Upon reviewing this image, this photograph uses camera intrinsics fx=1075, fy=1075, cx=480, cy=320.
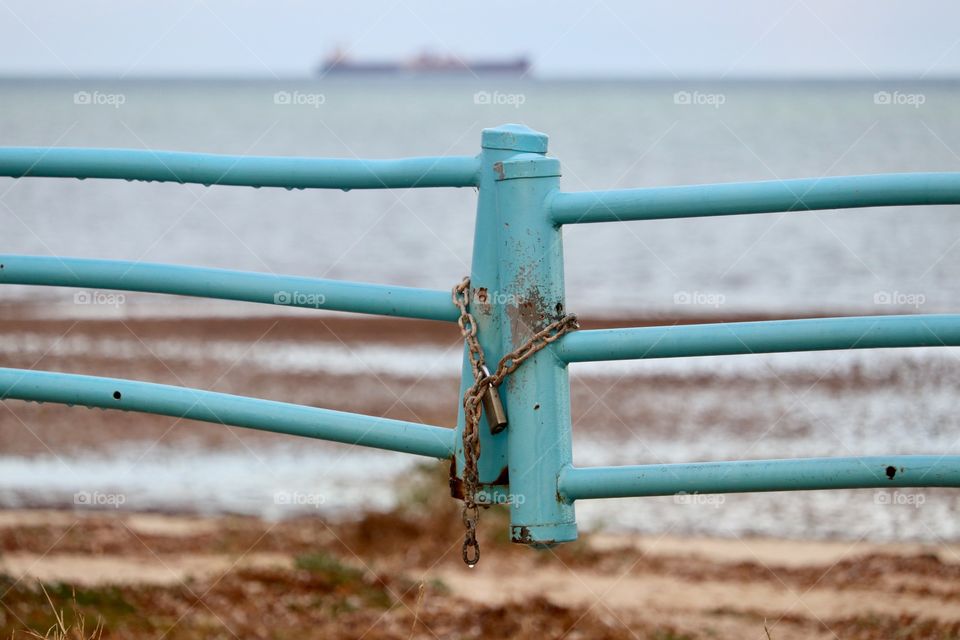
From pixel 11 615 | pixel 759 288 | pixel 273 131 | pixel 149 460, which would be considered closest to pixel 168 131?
pixel 273 131

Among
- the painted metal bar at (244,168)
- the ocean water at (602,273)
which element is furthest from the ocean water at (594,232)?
the painted metal bar at (244,168)

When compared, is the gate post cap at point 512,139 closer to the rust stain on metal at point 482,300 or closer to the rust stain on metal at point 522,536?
the rust stain on metal at point 482,300

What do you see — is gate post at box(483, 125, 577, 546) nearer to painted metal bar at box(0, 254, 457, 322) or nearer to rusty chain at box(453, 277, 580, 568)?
rusty chain at box(453, 277, 580, 568)

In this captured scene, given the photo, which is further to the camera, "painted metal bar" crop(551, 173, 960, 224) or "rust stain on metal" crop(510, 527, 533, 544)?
"rust stain on metal" crop(510, 527, 533, 544)

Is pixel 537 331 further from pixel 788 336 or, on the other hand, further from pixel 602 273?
pixel 602 273

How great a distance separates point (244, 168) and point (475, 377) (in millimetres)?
687

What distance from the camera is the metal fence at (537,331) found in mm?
1994

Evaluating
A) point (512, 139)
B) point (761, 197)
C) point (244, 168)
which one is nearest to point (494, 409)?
point (512, 139)

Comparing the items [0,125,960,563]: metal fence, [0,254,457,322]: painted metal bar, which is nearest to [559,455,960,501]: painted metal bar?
[0,125,960,563]: metal fence

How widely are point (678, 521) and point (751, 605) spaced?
165 centimetres

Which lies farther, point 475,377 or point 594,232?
point 594,232

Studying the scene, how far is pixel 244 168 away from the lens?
2.30 m

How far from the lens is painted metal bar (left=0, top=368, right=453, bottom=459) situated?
86.9 inches

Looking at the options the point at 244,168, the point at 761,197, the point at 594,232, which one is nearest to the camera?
the point at 761,197
